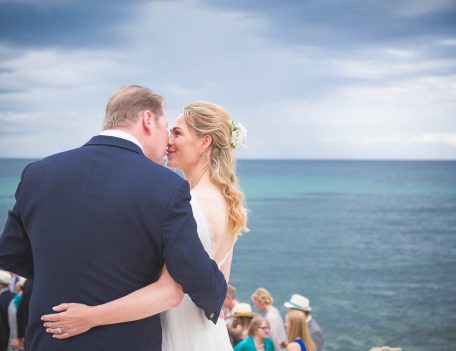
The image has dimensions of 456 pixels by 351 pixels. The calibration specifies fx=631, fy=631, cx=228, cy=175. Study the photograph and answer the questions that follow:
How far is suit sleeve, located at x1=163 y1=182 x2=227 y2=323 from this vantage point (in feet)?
6.24

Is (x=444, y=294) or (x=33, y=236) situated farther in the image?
(x=444, y=294)

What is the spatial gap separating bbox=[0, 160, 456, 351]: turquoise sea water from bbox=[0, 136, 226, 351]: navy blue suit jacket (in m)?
18.9

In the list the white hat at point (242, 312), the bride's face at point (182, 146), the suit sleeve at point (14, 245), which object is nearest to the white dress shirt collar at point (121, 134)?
the suit sleeve at point (14, 245)

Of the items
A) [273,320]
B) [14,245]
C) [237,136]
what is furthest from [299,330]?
[14,245]

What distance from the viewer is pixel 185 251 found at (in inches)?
75.1

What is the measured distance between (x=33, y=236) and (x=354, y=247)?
4770 centimetres

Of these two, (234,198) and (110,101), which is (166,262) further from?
(234,198)

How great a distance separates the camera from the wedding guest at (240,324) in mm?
6914

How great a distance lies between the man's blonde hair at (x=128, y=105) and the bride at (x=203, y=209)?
0.51m

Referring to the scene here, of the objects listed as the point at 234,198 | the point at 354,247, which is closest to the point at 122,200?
the point at 234,198

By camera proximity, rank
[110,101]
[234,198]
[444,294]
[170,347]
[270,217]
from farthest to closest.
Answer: [270,217] < [444,294] < [234,198] < [170,347] < [110,101]

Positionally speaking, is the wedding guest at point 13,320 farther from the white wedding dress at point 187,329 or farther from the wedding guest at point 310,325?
the white wedding dress at point 187,329

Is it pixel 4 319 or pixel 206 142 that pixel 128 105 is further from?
pixel 4 319

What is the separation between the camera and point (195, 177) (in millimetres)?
2824
